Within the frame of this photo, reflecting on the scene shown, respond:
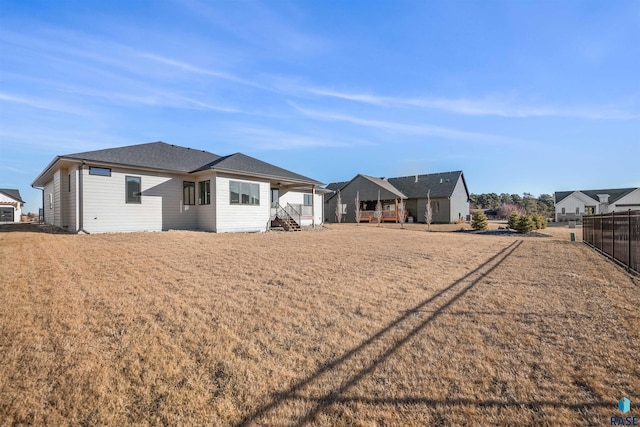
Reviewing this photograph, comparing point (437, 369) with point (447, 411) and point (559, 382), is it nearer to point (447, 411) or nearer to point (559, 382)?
point (447, 411)

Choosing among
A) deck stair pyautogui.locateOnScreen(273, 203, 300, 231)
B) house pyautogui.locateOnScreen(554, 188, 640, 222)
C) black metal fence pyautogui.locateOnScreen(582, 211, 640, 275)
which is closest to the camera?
black metal fence pyautogui.locateOnScreen(582, 211, 640, 275)

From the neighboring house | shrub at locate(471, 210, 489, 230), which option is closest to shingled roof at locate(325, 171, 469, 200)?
shrub at locate(471, 210, 489, 230)

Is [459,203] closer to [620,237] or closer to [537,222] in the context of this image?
[537,222]

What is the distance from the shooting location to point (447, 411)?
2.29 m

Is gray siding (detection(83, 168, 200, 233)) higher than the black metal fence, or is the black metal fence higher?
gray siding (detection(83, 168, 200, 233))

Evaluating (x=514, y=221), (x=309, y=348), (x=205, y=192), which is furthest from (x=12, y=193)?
(x=514, y=221)

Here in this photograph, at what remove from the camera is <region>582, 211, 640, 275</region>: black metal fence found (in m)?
7.23

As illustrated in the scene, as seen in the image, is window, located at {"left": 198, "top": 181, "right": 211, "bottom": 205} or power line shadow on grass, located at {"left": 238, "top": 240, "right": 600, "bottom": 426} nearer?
power line shadow on grass, located at {"left": 238, "top": 240, "right": 600, "bottom": 426}

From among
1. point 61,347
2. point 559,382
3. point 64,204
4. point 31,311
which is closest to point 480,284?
point 559,382

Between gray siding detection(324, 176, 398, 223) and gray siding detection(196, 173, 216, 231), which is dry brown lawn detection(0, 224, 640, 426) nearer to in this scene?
gray siding detection(196, 173, 216, 231)

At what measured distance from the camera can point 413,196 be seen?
115 ft

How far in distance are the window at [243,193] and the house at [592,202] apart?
46.9 meters

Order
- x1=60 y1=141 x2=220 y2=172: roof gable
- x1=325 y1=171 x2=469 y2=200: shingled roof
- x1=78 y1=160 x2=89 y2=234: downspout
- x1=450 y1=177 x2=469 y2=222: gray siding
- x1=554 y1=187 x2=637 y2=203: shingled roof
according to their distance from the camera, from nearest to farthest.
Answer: x1=78 y1=160 x2=89 y2=234: downspout
x1=60 y1=141 x2=220 y2=172: roof gable
x1=450 y1=177 x2=469 y2=222: gray siding
x1=325 y1=171 x2=469 y2=200: shingled roof
x1=554 y1=187 x2=637 y2=203: shingled roof

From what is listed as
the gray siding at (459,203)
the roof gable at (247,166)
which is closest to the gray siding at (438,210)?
the gray siding at (459,203)
